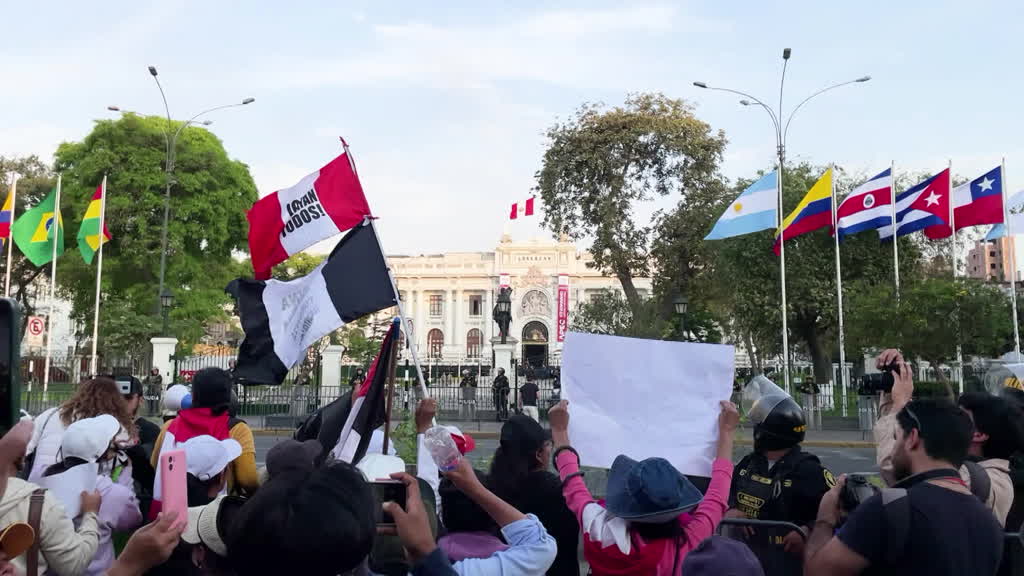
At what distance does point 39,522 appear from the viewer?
8.53 feet

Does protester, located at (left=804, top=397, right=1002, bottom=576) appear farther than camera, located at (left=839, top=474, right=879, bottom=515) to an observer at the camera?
No

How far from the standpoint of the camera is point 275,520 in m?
1.64

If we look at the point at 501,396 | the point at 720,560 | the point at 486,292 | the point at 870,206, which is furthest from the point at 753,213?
the point at 486,292

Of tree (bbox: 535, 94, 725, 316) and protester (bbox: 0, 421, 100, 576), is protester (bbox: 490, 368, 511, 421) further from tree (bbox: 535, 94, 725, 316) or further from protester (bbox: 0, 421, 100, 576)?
protester (bbox: 0, 421, 100, 576)

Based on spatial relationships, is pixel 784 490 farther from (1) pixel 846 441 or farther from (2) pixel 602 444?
(1) pixel 846 441

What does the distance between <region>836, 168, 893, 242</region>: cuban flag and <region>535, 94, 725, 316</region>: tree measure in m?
7.66

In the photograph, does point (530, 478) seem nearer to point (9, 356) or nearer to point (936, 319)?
point (9, 356)

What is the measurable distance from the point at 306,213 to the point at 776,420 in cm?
379

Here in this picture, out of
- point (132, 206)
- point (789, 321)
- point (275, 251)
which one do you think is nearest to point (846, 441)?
point (789, 321)

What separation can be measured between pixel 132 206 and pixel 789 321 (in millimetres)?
25077

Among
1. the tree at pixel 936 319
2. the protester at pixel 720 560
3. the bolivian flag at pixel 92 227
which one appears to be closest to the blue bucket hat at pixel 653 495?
the protester at pixel 720 560

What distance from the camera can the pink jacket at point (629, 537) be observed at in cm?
283

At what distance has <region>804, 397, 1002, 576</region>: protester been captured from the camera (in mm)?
2516

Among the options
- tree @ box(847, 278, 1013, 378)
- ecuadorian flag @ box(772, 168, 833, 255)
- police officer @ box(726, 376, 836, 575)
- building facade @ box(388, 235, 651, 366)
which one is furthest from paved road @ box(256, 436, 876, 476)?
building facade @ box(388, 235, 651, 366)
